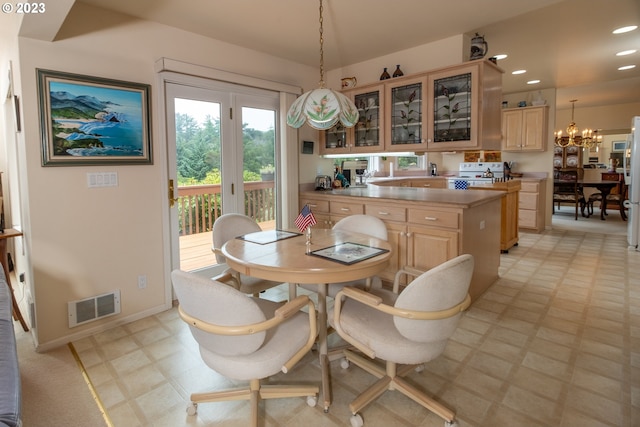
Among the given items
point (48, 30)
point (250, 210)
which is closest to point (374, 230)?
point (250, 210)

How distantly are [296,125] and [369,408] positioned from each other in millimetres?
1779

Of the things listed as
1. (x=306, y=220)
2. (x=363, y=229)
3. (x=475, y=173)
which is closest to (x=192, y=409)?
(x=306, y=220)

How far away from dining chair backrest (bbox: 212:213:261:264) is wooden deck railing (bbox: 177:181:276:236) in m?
0.70

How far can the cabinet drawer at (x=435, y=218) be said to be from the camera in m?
2.92

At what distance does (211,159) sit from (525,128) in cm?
574

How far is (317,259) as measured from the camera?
192 cm

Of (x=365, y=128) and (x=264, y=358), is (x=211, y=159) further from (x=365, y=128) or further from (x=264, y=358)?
(x=264, y=358)

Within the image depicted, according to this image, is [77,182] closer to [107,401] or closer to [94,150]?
[94,150]

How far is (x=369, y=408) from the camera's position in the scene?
6.02ft

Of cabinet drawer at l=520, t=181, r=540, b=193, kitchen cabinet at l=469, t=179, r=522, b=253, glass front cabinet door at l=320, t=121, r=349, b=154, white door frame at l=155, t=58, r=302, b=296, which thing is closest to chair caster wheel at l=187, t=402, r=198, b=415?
white door frame at l=155, t=58, r=302, b=296

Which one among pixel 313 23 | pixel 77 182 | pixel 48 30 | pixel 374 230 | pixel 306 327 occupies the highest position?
pixel 313 23

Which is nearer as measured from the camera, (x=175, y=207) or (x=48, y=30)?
(x=48, y=30)

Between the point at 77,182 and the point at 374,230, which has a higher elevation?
the point at 77,182

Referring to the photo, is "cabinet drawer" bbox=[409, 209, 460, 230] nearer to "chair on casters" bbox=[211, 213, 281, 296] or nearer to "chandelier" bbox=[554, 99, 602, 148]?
"chair on casters" bbox=[211, 213, 281, 296]
